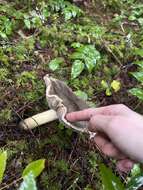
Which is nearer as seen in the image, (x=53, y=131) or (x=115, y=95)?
(x=53, y=131)

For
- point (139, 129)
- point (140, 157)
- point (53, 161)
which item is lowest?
point (53, 161)

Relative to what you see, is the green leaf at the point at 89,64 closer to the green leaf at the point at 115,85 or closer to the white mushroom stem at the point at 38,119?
the green leaf at the point at 115,85

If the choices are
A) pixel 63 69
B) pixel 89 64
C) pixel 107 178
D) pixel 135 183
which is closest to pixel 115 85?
pixel 89 64

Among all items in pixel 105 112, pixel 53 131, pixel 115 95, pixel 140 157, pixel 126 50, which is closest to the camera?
pixel 140 157

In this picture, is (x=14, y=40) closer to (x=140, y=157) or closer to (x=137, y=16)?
(x=137, y=16)

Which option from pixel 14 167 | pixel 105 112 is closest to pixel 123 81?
pixel 14 167

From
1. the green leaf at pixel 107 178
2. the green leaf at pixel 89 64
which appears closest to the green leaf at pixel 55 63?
the green leaf at pixel 89 64

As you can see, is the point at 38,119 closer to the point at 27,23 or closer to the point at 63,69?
the point at 63,69
